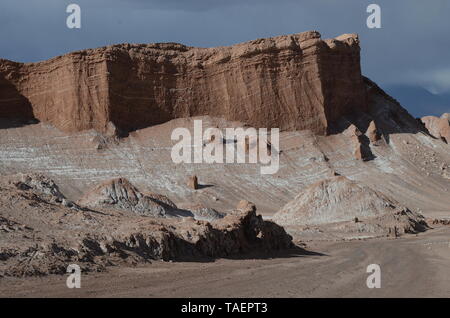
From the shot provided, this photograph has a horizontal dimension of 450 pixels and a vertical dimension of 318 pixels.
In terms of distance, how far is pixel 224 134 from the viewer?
69375 mm

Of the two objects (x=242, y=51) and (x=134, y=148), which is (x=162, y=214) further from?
(x=242, y=51)

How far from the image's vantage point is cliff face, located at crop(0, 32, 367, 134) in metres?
69.6

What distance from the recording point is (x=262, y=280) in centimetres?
1411

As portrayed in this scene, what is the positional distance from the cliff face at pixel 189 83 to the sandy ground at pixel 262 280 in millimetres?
51997

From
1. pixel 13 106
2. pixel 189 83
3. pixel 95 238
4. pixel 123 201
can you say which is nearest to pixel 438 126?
pixel 189 83

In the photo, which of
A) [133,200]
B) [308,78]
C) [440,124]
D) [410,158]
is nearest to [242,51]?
[308,78]

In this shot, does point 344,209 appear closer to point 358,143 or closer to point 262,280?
point 262,280

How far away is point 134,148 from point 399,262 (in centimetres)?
4924
